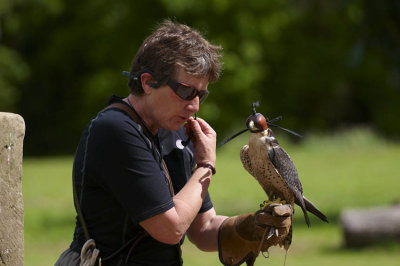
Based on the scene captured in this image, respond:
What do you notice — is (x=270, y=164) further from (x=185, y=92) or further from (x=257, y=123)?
(x=185, y=92)

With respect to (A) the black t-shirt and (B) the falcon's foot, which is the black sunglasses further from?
(B) the falcon's foot

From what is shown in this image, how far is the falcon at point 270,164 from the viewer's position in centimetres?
361

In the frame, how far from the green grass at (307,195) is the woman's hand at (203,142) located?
6.60 m

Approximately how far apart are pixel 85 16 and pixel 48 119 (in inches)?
254

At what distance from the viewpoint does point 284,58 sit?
134ft

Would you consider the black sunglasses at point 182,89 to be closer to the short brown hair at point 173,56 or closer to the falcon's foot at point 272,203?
the short brown hair at point 173,56

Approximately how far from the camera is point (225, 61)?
111 feet

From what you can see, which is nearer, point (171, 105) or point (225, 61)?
point (171, 105)

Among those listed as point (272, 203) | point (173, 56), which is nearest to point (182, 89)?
point (173, 56)

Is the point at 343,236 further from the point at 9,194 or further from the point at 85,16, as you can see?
the point at 85,16

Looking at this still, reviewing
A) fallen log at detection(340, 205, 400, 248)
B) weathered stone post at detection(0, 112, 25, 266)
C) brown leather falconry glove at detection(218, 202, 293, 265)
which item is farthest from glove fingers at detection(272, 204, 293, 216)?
fallen log at detection(340, 205, 400, 248)

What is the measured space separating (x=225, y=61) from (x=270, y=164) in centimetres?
3051

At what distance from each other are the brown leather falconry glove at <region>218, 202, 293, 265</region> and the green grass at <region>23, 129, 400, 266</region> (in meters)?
6.14

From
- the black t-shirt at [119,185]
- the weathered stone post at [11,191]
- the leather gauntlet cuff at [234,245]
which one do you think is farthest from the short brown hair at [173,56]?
the leather gauntlet cuff at [234,245]
